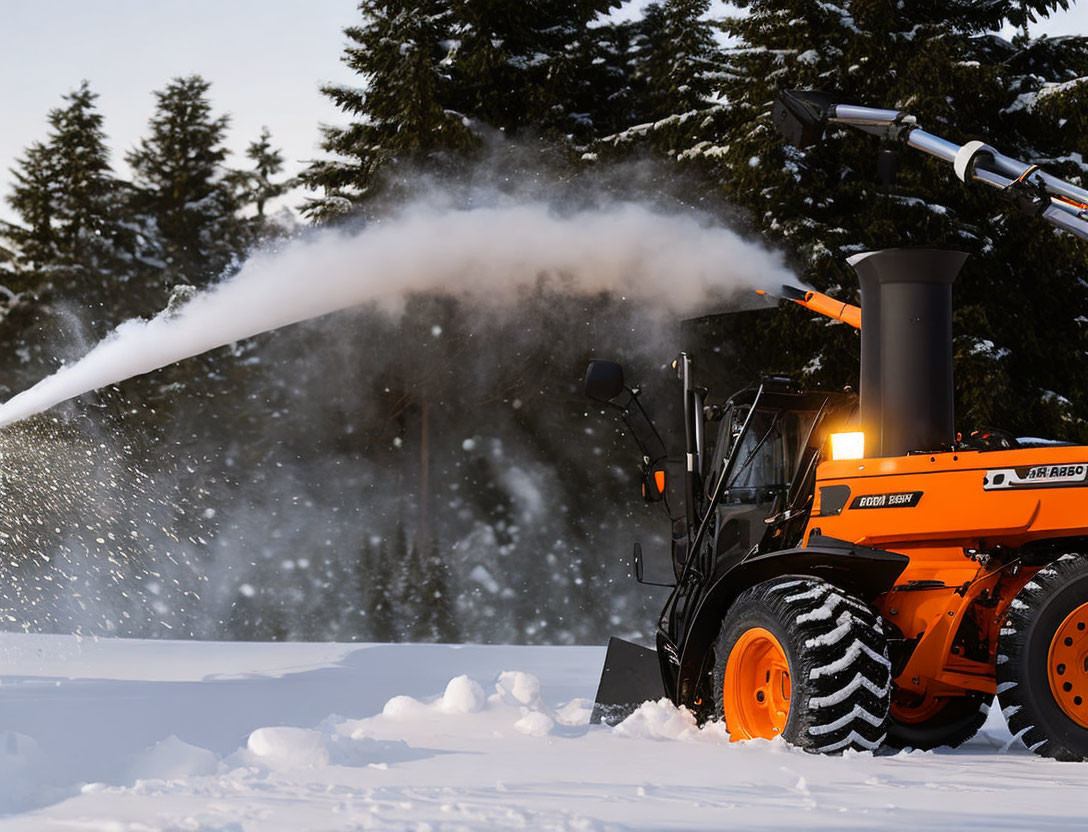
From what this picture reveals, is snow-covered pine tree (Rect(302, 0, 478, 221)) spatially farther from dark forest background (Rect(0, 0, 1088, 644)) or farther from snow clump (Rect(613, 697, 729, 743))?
snow clump (Rect(613, 697, 729, 743))

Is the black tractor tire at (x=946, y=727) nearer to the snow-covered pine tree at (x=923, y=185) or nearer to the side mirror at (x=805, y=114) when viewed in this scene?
the side mirror at (x=805, y=114)

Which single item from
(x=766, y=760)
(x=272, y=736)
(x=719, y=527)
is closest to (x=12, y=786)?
(x=272, y=736)

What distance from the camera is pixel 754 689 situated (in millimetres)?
7039

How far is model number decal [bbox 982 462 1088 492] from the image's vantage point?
241 inches

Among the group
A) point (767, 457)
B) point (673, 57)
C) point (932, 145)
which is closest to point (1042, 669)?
point (767, 457)

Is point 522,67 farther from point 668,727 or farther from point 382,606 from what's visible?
point 668,727

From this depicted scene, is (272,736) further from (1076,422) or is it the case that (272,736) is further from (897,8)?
(897,8)

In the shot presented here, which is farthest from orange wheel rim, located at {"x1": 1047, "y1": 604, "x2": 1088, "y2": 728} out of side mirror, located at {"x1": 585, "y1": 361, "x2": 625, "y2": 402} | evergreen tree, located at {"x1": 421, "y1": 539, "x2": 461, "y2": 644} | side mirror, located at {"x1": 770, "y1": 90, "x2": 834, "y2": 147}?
evergreen tree, located at {"x1": 421, "y1": 539, "x2": 461, "y2": 644}

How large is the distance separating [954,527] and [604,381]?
6.06 ft

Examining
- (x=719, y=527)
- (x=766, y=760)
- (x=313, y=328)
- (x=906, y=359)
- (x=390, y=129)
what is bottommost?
(x=766, y=760)

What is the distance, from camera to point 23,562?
25359 millimetres

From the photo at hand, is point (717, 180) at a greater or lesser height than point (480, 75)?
lesser

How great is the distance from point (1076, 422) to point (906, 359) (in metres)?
11.0

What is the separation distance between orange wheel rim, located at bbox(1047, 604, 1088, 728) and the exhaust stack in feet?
3.90
